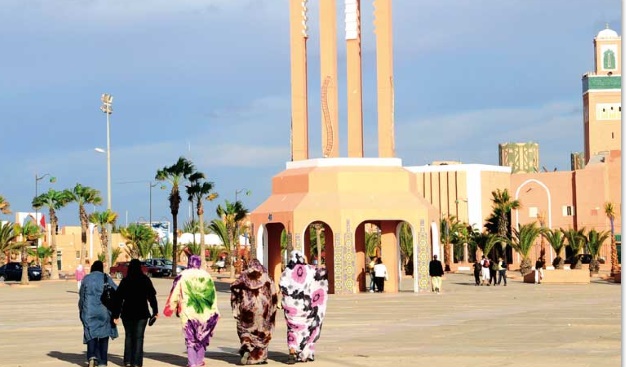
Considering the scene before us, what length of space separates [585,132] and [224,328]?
4244 inches

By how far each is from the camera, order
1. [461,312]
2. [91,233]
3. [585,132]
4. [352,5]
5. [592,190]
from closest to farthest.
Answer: [461,312] < [352,5] < [592,190] < [91,233] < [585,132]

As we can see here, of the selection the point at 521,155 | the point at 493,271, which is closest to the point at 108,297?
the point at 493,271

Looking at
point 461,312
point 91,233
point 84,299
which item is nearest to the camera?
point 84,299

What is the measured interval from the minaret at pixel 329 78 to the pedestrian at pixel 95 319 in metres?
26.1

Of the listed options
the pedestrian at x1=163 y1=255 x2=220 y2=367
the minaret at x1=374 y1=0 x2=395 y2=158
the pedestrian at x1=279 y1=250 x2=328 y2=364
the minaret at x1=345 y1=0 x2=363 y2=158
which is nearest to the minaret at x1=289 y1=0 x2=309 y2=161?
the minaret at x1=345 y1=0 x2=363 y2=158

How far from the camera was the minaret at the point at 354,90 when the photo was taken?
4119 centimetres

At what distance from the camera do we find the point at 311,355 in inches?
623

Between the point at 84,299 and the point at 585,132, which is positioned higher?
the point at 585,132

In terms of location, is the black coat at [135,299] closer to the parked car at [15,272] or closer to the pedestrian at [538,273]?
the pedestrian at [538,273]

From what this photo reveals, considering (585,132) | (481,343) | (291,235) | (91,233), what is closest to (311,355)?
(481,343)

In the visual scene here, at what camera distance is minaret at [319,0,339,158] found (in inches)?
1601

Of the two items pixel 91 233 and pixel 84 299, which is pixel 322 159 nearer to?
pixel 84 299

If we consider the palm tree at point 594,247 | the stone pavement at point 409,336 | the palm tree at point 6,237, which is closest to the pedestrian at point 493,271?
the stone pavement at point 409,336

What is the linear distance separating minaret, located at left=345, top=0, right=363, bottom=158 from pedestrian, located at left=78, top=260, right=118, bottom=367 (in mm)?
26382
